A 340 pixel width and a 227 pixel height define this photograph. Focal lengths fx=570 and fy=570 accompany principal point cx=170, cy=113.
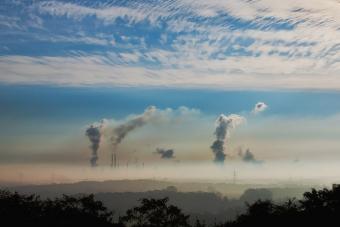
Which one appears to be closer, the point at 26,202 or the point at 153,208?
the point at 26,202

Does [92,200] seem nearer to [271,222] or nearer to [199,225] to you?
[199,225]

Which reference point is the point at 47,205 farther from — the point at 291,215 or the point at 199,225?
the point at 291,215

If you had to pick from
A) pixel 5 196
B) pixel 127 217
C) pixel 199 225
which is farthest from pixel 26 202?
pixel 199 225

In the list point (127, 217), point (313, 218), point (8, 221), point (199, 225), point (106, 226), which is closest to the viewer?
point (313, 218)

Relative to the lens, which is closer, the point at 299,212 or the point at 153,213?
the point at 299,212

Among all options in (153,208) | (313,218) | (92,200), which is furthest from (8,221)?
(313,218)

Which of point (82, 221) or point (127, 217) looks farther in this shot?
point (127, 217)

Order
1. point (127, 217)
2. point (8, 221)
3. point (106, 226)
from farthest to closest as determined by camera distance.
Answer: point (127, 217) → point (106, 226) → point (8, 221)
